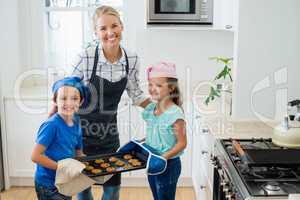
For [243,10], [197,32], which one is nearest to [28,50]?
[197,32]

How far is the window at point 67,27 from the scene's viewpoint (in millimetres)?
3344

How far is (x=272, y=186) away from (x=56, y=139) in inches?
38.9

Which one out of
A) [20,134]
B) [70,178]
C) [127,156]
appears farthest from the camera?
[20,134]

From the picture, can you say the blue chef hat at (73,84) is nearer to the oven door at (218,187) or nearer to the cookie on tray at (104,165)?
the cookie on tray at (104,165)

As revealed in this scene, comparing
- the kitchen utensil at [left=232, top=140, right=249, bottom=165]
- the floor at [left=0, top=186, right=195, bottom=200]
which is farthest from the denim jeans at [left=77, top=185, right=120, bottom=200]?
the floor at [left=0, top=186, right=195, bottom=200]

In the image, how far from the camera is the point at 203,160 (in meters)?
2.43

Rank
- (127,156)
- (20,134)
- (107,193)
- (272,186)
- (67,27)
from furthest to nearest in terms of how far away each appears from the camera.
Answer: (67,27)
(20,134)
(107,193)
(127,156)
(272,186)

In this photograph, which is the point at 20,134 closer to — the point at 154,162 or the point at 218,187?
the point at 154,162

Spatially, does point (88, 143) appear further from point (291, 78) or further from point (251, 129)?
point (291, 78)

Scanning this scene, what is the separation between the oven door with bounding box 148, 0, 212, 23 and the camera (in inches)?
109

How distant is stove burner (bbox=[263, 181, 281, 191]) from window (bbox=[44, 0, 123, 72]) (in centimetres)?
234

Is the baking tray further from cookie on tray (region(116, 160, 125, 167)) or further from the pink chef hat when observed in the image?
the pink chef hat

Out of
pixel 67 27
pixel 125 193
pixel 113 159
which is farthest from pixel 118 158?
pixel 67 27

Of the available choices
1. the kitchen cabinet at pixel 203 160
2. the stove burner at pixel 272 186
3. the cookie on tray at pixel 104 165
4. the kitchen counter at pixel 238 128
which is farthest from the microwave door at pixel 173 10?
the stove burner at pixel 272 186
